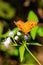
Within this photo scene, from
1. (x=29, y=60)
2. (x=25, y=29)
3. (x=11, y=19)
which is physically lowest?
(x=29, y=60)

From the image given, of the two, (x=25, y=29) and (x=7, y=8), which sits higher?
(x=7, y=8)

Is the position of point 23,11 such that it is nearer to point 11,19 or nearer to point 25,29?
point 11,19

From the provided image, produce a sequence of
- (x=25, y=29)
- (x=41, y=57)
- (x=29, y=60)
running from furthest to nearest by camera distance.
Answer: (x=41, y=57)
(x=29, y=60)
(x=25, y=29)

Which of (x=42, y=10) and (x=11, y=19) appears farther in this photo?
(x=42, y=10)

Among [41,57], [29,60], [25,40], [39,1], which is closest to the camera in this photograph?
[25,40]

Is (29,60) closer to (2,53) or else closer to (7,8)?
(2,53)

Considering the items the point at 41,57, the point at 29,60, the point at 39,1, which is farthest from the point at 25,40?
the point at 39,1
